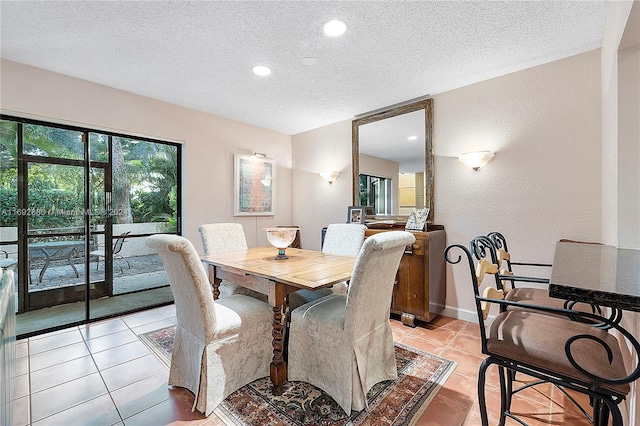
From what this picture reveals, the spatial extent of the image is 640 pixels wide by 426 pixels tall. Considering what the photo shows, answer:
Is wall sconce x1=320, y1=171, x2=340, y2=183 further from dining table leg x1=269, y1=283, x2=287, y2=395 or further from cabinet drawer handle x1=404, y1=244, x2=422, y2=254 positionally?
dining table leg x1=269, y1=283, x2=287, y2=395

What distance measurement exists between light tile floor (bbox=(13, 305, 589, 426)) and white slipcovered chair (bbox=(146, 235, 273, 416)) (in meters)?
0.17

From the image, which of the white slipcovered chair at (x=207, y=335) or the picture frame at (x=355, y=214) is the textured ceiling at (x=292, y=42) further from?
the white slipcovered chair at (x=207, y=335)

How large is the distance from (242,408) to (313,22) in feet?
8.20

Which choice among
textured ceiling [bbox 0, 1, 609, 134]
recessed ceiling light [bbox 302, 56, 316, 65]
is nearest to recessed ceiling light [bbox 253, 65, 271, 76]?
textured ceiling [bbox 0, 1, 609, 134]

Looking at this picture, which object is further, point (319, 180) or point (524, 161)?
point (319, 180)

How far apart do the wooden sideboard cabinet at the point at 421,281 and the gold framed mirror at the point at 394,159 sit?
469 millimetres

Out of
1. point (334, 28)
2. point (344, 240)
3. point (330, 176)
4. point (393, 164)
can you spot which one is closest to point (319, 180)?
point (330, 176)

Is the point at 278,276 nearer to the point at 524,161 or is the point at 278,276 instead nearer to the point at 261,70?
the point at 261,70

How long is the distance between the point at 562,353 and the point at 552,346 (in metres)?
0.04

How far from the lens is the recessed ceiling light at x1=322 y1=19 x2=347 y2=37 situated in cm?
195

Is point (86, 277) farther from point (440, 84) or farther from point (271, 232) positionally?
point (440, 84)

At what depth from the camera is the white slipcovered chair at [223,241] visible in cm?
262

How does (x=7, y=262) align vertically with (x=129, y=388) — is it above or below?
above

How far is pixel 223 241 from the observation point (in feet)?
9.52
